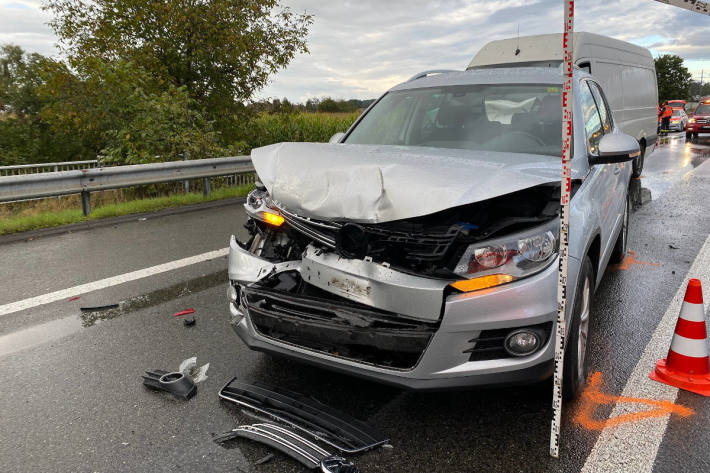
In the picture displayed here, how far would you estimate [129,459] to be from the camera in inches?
100

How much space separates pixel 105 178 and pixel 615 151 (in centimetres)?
717

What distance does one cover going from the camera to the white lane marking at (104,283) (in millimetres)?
4611

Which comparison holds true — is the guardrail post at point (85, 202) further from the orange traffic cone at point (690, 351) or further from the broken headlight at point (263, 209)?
the orange traffic cone at point (690, 351)

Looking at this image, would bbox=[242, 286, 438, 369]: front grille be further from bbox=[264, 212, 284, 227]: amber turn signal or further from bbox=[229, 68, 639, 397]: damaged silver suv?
bbox=[264, 212, 284, 227]: amber turn signal

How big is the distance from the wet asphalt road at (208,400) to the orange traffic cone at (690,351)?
174 millimetres

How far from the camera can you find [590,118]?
14.0ft

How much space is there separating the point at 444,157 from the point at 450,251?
829 mm

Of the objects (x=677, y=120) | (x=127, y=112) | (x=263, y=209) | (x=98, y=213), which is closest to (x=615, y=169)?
(x=263, y=209)

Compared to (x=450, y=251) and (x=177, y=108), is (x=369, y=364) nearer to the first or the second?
(x=450, y=251)

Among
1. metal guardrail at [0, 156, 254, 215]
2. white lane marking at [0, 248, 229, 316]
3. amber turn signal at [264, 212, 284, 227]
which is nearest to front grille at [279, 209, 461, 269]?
amber turn signal at [264, 212, 284, 227]

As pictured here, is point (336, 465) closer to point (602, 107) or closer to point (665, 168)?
point (602, 107)

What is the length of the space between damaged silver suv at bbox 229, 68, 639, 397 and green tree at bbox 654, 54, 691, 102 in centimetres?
10451

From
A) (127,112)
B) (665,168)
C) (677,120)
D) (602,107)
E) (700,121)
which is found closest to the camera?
(602,107)

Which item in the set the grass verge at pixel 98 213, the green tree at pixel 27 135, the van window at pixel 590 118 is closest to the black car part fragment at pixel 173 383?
the van window at pixel 590 118
